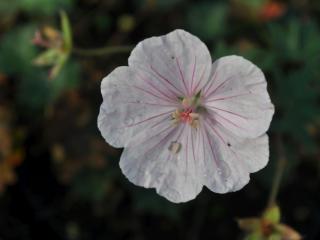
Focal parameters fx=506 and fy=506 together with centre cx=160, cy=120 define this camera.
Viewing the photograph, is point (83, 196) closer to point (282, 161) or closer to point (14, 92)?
point (14, 92)

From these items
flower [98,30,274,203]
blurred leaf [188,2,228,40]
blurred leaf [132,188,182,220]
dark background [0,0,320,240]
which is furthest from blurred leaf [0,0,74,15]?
flower [98,30,274,203]

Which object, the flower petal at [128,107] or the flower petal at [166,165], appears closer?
the flower petal at [128,107]

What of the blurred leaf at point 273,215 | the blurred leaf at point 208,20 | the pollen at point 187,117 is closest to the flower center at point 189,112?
the pollen at point 187,117

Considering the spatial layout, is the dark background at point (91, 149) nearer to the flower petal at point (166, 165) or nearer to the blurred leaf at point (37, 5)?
the blurred leaf at point (37, 5)

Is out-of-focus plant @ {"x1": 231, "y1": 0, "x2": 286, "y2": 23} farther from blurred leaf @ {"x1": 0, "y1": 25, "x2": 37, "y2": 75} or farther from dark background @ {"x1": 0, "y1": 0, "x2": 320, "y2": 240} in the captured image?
blurred leaf @ {"x1": 0, "y1": 25, "x2": 37, "y2": 75}

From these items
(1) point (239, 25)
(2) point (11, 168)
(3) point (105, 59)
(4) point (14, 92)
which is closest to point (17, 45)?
(4) point (14, 92)
